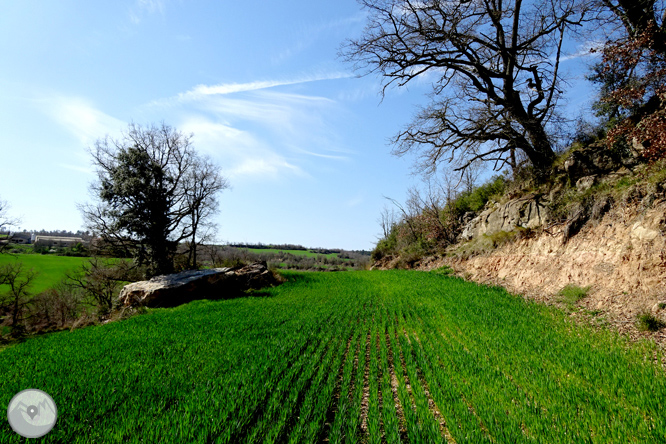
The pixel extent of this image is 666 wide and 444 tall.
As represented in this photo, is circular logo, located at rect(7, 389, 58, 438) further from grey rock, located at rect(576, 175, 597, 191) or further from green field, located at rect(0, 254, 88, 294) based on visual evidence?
green field, located at rect(0, 254, 88, 294)

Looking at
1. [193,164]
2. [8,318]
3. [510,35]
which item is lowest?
[8,318]

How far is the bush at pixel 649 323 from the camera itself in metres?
6.10

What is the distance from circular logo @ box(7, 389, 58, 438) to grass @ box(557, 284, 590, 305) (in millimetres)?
11254

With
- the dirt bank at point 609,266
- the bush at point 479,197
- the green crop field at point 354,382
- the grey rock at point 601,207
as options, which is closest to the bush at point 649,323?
the dirt bank at point 609,266

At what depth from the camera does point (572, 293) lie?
8914 millimetres

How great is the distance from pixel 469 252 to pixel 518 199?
13.5ft

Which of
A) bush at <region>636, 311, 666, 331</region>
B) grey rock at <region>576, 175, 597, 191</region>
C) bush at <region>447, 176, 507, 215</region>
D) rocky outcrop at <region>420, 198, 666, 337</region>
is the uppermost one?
bush at <region>447, 176, 507, 215</region>

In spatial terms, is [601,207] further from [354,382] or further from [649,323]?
[354,382]

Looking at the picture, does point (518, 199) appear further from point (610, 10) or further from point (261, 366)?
point (261, 366)

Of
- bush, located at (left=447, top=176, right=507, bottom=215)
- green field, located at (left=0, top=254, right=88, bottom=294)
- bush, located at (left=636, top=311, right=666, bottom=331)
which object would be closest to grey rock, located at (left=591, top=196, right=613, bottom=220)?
bush, located at (left=636, top=311, right=666, bottom=331)

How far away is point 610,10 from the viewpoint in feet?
39.4

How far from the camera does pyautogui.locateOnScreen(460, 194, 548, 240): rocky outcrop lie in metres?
14.4

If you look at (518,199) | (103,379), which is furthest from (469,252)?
(103,379)

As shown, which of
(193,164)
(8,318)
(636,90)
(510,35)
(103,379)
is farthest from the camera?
(193,164)
